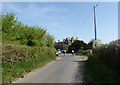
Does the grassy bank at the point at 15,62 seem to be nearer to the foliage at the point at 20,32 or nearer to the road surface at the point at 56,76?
the road surface at the point at 56,76

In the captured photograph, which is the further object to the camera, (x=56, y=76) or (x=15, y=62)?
(x=15, y=62)

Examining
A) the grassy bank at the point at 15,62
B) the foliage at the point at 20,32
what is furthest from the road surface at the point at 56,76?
the foliage at the point at 20,32

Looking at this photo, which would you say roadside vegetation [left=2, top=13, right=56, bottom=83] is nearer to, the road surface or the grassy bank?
the grassy bank

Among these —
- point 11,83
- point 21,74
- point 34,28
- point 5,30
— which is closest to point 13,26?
point 5,30

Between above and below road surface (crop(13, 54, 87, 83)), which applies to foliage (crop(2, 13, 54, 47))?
above

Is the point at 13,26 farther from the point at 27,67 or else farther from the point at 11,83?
the point at 11,83

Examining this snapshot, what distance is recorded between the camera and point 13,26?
124 ft

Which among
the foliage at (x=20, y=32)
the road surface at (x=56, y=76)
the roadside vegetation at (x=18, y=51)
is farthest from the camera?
the foliage at (x=20, y=32)

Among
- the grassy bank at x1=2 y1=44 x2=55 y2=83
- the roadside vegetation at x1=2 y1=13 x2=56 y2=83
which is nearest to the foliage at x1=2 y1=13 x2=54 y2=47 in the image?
the roadside vegetation at x1=2 y1=13 x2=56 y2=83

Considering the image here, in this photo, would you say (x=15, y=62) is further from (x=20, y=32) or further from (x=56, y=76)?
(x=20, y=32)

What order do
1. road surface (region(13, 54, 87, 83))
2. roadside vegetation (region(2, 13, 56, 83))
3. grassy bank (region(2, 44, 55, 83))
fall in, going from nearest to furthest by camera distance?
road surface (region(13, 54, 87, 83))
grassy bank (region(2, 44, 55, 83))
roadside vegetation (region(2, 13, 56, 83))

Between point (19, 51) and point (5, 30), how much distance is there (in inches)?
575

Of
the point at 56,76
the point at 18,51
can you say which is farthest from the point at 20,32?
the point at 56,76

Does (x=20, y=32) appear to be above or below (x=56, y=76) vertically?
above
